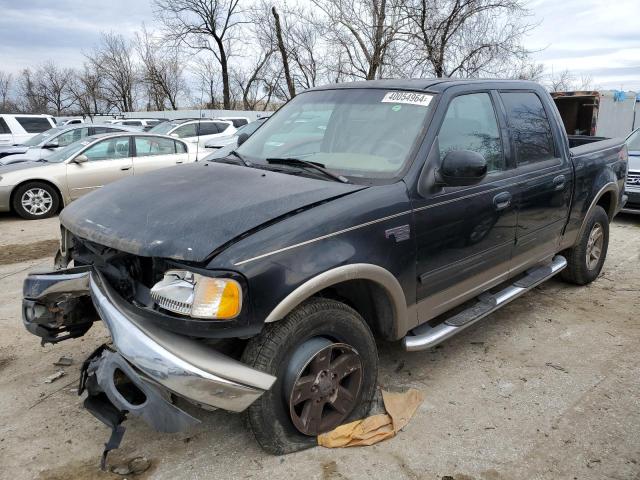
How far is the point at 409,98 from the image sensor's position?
3.36 metres

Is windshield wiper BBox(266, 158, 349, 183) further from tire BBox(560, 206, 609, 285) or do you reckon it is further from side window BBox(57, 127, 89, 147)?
side window BBox(57, 127, 89, 147)

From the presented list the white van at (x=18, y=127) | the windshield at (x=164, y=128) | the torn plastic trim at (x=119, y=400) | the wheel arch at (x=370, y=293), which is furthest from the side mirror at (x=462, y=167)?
the white van at (x=18, y=127)

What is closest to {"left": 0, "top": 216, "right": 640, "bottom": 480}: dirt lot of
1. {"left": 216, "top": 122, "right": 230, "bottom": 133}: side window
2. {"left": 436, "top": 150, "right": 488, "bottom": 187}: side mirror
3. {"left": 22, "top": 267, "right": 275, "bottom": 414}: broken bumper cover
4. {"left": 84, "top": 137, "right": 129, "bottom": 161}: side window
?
{"left": 22, "top": 267, "right": 275, "bottom": 414}: broken bumper cover

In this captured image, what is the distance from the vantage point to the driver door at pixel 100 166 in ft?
30.6

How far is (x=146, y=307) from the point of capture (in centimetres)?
241

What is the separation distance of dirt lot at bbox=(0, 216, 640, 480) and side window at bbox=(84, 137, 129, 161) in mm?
5671

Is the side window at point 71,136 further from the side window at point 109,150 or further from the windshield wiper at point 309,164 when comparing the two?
the windshield wiper at point 309,164

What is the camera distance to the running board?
315cm

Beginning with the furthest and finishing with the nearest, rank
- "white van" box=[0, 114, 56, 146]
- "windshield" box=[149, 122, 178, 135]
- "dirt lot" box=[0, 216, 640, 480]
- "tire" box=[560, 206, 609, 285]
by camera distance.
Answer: "white van" box=[0, 114, 56, 146] < "windshield" box=[149, 122, 178, 135] < "tire" box=[560, 206, 609, 285] < "dirt lot" box=[0, 216, 640, 480]

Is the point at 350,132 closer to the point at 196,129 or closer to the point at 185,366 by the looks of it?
the point at 185,366

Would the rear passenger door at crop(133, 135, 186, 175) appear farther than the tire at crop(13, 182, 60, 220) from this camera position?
Yes

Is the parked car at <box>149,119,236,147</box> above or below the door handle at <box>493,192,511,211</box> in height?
above

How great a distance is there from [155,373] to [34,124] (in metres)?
17.4

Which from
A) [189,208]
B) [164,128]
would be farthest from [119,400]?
[164,128]
